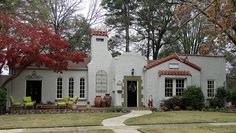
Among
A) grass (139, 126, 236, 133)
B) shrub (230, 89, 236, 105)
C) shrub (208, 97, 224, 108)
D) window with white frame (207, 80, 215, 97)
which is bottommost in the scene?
grass (139, 126, 236, 133)

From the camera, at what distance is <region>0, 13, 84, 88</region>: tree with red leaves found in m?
23.6

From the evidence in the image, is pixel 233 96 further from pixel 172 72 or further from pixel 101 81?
pixel 101 81

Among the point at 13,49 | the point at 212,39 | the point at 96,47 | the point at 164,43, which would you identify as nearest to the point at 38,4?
the point at 96,47

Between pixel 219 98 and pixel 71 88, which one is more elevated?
pixel 71 88

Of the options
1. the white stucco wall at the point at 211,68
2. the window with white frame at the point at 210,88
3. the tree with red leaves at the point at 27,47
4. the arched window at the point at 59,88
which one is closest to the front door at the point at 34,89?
the arched window at the point at 59,88

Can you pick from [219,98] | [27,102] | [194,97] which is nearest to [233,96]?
[219,98]

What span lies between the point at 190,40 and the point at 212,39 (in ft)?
104

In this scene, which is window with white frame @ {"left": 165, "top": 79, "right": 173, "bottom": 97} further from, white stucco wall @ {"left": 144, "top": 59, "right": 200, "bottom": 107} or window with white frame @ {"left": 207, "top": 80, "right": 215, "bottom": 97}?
window with white frame @ {"left": 207, "top": 80, "right": 215, "bottom": 97}

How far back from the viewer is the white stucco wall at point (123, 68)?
27781 mm

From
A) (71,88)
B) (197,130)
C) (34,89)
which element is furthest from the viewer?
(71,88)

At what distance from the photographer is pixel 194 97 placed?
27141 mm

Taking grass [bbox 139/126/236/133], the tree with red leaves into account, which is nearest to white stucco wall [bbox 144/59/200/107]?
the tree with red leaves

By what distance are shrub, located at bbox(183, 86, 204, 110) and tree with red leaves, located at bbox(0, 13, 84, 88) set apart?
907cm

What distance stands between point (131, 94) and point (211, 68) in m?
7.63
